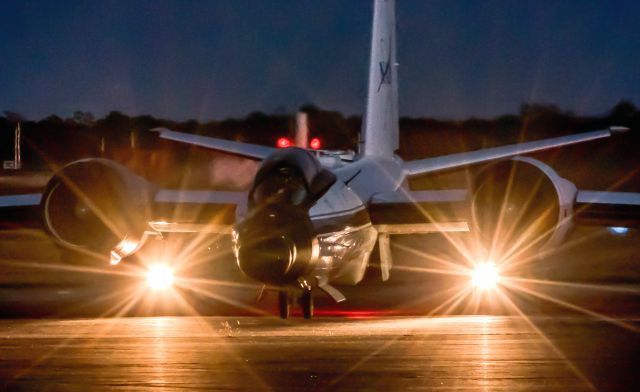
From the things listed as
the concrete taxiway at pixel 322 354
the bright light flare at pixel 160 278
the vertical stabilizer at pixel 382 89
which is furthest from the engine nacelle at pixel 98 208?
the vertical stabilizer at pixel 382 89

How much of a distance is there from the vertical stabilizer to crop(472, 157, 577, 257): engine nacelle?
22.7 ft

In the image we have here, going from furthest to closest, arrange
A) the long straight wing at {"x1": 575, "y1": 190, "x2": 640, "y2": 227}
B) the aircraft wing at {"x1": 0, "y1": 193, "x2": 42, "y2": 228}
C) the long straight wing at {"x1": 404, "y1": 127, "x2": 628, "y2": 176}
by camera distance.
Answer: the long straight wing at {"x1": 404, "y1": 127, "x2": 628, "y2": 176}, the aircraft wing at {"x1": 0, "y1": 193, "x2": 42, "y2": 228}, the long straight wing at {"x1": 575, "y1": 190, "x2": 640, "y2": 227}

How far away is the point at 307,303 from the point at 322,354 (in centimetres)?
397

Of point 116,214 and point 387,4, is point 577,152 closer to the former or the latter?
point 387,4

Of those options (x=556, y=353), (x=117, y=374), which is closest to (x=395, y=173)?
(x=556, y=353)

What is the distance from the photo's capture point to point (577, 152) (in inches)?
2003

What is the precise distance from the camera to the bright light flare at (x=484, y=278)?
19.7m

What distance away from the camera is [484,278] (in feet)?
66.5

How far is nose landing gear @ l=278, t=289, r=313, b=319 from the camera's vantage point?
15.2 meters

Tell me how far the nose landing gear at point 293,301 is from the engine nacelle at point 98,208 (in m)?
2.63

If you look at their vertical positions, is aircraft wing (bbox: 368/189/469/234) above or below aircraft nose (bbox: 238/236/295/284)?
above

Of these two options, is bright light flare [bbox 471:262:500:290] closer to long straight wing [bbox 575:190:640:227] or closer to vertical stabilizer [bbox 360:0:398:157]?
long straight wing [bbox 575:190:640:227]

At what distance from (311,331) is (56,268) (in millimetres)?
13656

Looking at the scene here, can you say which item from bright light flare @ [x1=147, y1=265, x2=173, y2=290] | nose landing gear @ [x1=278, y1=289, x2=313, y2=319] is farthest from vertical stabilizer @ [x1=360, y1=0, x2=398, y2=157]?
nose landing gear @ [x1=278, y1=289, x2=313, y2=319]
